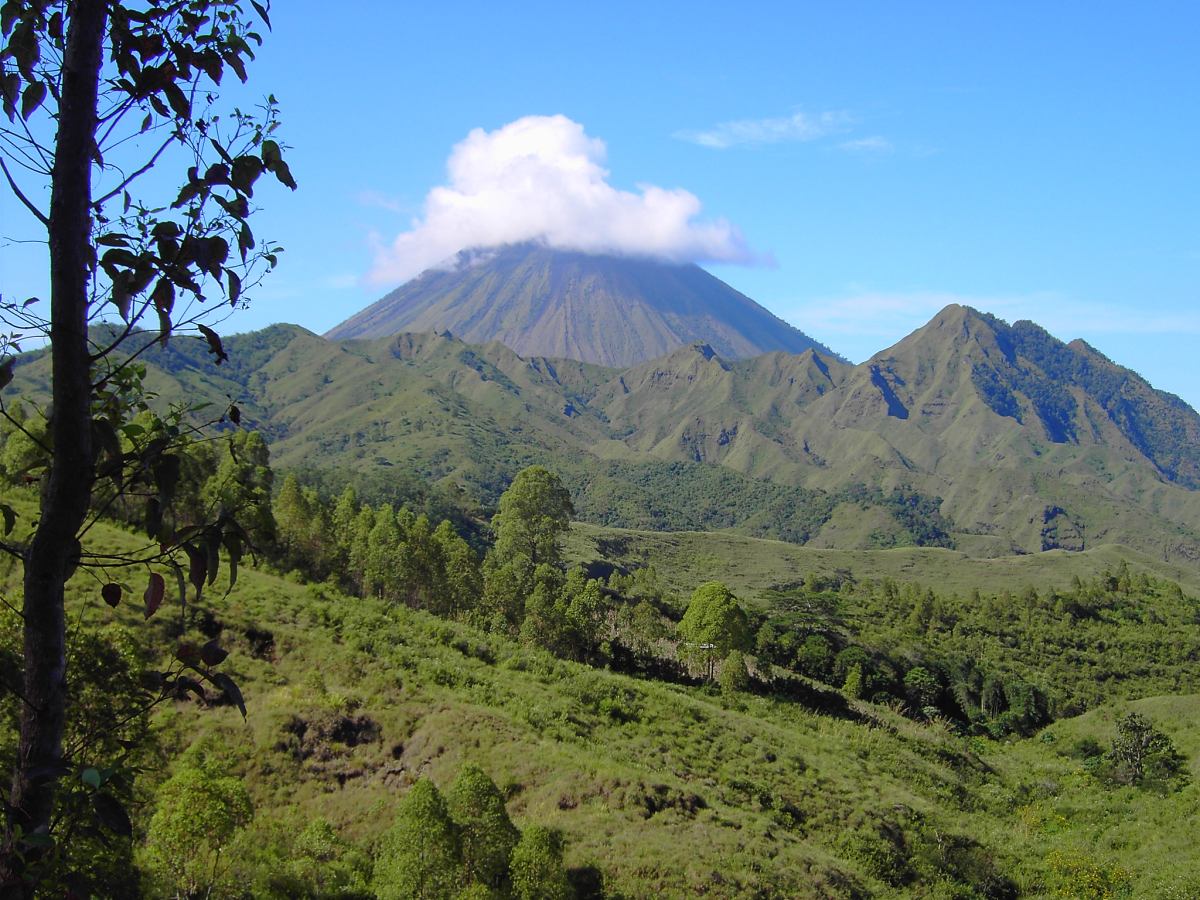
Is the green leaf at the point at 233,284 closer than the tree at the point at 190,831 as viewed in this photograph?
Yes

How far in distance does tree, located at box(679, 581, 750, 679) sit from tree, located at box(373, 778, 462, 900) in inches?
1094

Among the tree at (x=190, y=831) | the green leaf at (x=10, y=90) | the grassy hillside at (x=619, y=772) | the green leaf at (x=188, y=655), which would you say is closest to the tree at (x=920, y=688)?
the grassy hillside at (x=619, y=772)

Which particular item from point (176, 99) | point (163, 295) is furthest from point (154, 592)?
point (176, 99)

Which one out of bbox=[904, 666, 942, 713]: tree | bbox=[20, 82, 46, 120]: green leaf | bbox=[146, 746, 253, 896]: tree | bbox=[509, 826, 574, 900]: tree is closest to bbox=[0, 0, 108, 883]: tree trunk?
bbox=[20, 82, 46, 120]: green leaf

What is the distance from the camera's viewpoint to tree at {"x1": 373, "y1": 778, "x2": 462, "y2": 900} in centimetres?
1556

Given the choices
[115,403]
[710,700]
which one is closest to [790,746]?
[710,700]

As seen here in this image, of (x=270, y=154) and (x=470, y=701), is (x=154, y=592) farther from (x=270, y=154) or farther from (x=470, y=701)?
(x=470, y=701)

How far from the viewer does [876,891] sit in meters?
22.3

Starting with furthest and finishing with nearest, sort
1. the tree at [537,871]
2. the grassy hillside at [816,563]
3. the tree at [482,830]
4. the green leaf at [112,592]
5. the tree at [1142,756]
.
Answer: the grassy hillside at [816,563] < the tree at [1142,756] < the tree at [482,830] < the tree at [537,871] < the green leaf at [112,592]

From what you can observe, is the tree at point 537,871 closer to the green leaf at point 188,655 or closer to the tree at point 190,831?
the tree at point 190,831

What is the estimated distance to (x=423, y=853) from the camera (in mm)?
15625

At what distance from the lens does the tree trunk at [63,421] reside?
322 centimetres

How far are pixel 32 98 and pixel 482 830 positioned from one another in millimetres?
16137

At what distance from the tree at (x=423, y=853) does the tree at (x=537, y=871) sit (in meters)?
1.16
